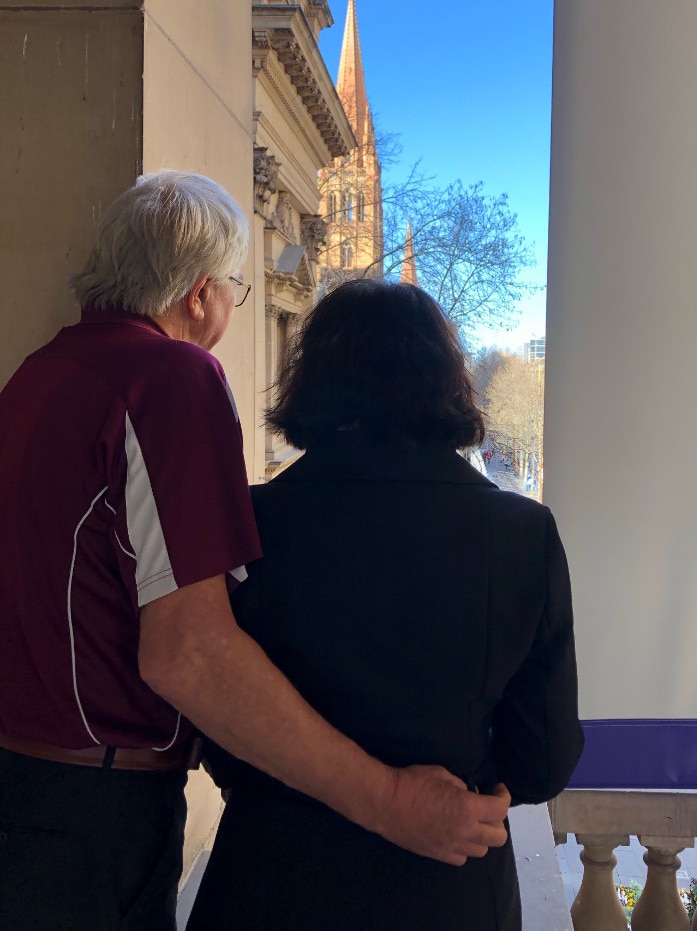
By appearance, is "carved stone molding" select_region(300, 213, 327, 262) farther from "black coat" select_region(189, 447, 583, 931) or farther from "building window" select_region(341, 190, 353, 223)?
"black coat" select_region(189, 447, 583, 931)

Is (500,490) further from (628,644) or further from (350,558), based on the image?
(628,644)

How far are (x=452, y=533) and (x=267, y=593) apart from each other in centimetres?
24

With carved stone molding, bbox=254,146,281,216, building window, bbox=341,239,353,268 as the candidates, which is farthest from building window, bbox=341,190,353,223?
carved stone molding, bbox=254,146,281,216

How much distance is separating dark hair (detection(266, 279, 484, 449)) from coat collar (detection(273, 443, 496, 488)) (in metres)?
0.02

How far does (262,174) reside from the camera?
11.6 m

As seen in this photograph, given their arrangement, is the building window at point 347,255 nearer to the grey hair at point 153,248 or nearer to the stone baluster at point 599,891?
the stone baluster at point 599,891

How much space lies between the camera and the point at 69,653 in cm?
98

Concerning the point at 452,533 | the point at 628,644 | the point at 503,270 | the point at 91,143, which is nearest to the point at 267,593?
the point at 452,533

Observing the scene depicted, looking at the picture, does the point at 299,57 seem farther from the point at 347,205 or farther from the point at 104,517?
the point at 104,517

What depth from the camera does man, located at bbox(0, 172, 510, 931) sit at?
0.92 m

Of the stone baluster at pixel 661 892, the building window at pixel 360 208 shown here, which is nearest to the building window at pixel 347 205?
the building window at pixel 360 208

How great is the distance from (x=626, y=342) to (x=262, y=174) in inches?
413

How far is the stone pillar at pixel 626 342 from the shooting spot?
81.4 inches

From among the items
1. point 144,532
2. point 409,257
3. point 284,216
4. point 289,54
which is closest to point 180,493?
point 144,532
